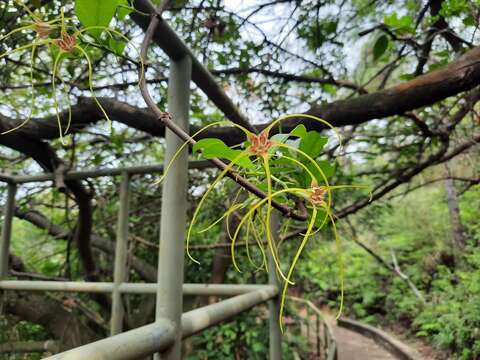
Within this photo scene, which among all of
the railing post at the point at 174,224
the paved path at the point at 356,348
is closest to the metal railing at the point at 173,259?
the railing post at the point at 174,224

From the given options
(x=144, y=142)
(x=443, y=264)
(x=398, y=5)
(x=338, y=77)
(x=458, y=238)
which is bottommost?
(x=443, y=264)

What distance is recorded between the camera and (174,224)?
0.74 m

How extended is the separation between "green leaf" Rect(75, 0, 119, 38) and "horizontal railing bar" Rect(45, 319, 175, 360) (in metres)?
0.39

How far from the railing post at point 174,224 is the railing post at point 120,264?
0.64m

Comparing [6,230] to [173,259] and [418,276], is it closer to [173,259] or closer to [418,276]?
[173,259]

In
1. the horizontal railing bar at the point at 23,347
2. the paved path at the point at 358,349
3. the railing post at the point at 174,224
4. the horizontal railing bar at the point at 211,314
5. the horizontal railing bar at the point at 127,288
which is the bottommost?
the paved path at the point at 358,349

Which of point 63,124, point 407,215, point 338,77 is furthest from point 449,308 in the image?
point 63,124

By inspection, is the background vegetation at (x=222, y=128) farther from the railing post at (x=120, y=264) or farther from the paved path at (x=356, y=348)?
the paved path at (x=356, y=348)

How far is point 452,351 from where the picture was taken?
12.5 feet

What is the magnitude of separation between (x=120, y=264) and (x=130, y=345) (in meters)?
0.84

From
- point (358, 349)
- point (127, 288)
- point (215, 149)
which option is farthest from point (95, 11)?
point (358, 349)

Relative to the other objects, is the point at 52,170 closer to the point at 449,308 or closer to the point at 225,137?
the point at 225,137

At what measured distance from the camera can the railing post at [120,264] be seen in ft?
4.22

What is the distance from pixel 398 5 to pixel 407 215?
539cm
